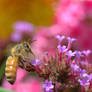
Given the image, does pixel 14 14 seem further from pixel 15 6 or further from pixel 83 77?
pixel 83 77

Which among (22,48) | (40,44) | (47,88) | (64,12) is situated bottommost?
(47,88)

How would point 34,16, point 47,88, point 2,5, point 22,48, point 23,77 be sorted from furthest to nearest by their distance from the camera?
1. point 34,16
2. point 2,5
3. point 23,77
4. point 22,48
5. point 47,88

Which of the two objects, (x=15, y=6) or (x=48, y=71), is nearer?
(x=48, y=71)

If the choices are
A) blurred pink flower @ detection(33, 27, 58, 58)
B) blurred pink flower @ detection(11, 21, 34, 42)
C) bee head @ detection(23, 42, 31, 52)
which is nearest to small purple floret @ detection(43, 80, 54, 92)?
bee head @ detection(23, 42, 31, 52)

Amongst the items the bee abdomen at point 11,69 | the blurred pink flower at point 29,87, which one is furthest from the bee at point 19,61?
the blurred pink flower at point 29,87

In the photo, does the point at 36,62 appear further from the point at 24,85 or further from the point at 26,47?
the point at 24,85

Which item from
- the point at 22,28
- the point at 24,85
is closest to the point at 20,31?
the point at 22,28

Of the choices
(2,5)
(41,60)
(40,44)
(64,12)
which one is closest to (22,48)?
(41,60)

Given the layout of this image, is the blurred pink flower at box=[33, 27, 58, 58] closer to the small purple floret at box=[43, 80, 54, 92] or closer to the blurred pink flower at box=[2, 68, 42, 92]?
the blurred pink flower at box=[2, 68, 42, 92]
